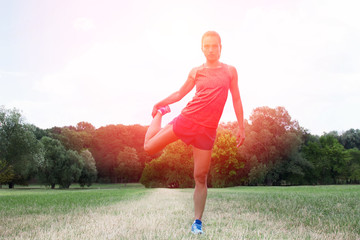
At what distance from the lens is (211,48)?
4.19m

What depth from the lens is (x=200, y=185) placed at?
14.1ft

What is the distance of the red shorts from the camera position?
4.00 metres

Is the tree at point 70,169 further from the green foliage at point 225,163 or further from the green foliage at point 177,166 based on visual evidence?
the green foliage at point 225,163

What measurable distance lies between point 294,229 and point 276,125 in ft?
121

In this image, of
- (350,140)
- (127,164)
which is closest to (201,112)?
(127,164)

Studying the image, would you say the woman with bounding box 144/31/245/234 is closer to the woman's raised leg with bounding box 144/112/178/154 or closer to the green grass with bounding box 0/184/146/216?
the woman's raised leg with bounding box 144/112/178/154

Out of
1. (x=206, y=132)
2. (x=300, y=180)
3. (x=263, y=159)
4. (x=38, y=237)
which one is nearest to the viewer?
(x=38, y=237)

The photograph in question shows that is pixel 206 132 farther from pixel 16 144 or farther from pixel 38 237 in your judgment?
pixel 16 144

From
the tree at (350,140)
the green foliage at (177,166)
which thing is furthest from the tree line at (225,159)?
the tree at (350,140)

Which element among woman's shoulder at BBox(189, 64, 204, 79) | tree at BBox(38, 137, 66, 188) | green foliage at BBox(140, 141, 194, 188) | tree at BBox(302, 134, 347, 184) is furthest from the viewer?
tree at BBox(38, 137, 66, 188)

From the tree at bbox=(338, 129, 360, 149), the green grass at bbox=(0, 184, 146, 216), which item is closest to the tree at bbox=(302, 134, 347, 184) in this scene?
the tree at bbox=(338, 129, 360, 149)

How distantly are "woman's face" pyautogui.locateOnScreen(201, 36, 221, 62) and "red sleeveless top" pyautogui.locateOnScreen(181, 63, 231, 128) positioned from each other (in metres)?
0.16

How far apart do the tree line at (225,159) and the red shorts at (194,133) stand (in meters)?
30.8

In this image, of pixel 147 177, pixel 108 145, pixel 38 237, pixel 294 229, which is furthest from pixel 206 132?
pixel 108 145
